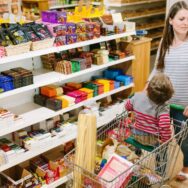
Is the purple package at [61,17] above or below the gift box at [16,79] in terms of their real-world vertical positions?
above

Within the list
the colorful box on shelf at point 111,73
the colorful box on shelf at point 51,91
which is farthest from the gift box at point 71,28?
the colorful box on shelf at point 111,73

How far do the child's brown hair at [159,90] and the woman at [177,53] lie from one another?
420 millimetres

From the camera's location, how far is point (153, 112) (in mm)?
2324

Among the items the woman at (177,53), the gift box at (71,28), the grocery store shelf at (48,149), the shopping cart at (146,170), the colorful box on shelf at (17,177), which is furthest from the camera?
the gift box at (71,28)

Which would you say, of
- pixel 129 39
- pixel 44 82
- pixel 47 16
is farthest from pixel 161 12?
pixel 44 82

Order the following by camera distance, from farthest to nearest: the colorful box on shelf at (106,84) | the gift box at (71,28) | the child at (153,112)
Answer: the colorful box on shelf at (106,84), the gift box at (71,28), the child at (153,112)

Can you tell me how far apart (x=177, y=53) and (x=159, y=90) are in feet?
1.86

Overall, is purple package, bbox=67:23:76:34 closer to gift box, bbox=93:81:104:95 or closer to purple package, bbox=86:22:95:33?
purple package, bbox=86:22:95:33

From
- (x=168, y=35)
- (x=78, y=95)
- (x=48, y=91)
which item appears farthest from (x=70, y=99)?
(x=168, y=35)

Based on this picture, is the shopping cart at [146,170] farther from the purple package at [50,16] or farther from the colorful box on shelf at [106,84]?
the purple package at [50,16]

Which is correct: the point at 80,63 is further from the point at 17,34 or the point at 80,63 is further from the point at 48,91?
the point at 17,34

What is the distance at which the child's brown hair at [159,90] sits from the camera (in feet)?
7.48

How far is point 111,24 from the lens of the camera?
363 cm

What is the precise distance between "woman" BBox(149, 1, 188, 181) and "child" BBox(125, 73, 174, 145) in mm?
391
